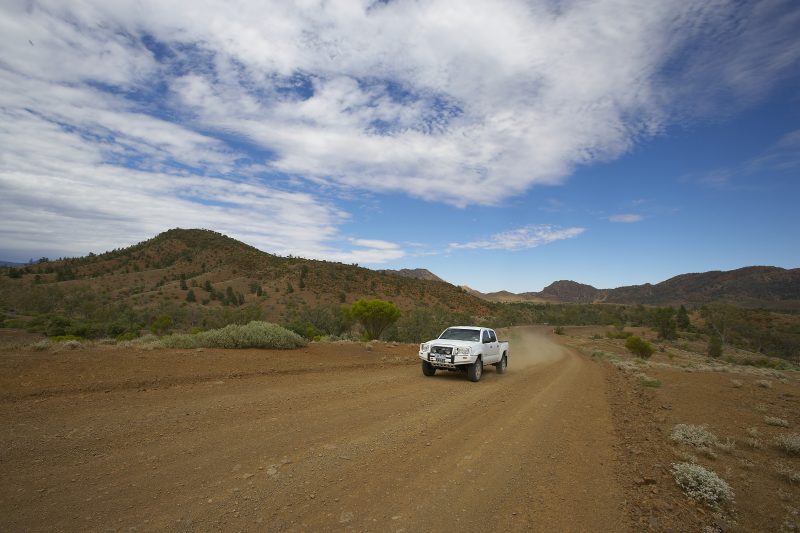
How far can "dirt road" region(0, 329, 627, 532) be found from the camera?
4.62 m

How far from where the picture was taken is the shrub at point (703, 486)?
5367 mm

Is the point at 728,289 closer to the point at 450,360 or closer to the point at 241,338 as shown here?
the point at 450,360

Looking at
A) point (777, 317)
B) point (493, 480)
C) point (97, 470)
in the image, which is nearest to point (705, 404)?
point (493, 480)

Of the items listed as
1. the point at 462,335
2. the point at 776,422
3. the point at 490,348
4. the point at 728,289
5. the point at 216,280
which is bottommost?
the point at 776,422

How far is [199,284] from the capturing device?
5819 centimetres

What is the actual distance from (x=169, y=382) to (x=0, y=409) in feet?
11.0

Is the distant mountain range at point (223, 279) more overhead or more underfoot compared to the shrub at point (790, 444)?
more overhead

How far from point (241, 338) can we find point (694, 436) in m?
13.9

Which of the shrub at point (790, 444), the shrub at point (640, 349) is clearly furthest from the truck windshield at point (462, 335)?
the shrub at point (640, 349)

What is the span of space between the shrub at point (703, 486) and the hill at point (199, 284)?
31591 millimetres

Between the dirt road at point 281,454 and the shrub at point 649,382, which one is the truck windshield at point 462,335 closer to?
the dirt road at point 281,454

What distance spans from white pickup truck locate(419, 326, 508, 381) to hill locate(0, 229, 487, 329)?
2225 cm

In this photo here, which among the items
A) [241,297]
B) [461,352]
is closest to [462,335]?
[461,352]

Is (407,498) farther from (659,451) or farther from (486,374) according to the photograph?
(486,374)
